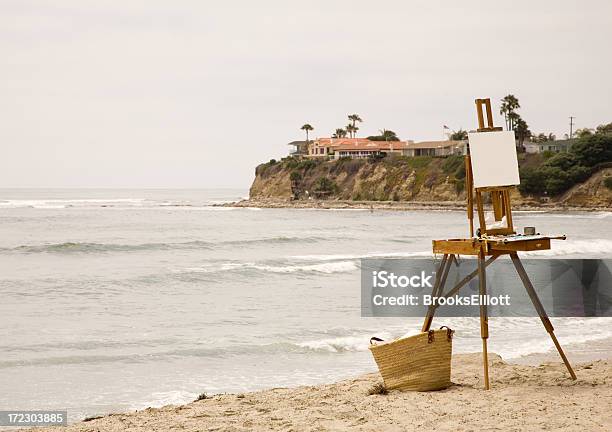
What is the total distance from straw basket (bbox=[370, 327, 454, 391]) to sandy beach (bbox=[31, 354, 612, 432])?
0.13 metres

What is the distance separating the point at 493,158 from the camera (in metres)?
7.18

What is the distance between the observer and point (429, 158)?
110 metres

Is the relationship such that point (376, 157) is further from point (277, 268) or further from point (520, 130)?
point (277, 268)

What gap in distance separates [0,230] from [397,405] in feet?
174

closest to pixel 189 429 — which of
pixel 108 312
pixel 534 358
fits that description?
pixel 534 358

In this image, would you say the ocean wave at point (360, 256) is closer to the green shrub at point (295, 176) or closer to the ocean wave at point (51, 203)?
the ocean wave at point (51, 203)

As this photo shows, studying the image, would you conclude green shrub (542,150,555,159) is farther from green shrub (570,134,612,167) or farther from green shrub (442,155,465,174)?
green shrub (442,155,465,174)

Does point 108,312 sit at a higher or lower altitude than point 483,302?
lower

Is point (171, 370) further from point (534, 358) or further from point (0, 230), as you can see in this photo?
point (0, 230)

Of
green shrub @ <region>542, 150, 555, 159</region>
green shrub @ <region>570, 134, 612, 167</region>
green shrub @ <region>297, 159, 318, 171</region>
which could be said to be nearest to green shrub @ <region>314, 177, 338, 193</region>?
green shrub @ <region>297, 159, 318, 171</region>

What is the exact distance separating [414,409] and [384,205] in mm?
96657

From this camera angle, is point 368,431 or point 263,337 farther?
point 263,337

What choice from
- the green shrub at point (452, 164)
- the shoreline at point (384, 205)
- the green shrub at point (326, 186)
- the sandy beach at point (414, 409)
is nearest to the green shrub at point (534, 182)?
the shoreline at point (384, 205)

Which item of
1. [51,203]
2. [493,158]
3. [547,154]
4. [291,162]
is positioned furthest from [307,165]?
[493,158]
